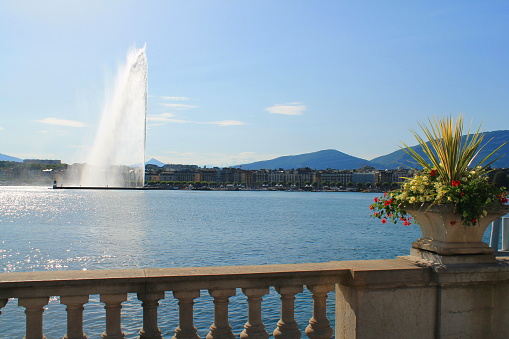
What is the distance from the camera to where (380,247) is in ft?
124

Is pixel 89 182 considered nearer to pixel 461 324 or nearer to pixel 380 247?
pixel 380 247

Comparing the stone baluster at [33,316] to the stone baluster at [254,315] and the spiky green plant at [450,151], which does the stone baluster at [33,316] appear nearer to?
the stone baluster at [254,315]

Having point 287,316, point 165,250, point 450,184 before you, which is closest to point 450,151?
point 450,184

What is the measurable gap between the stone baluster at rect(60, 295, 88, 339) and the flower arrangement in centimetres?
328

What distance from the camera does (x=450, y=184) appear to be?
5.39 m

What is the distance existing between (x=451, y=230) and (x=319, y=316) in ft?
5.42

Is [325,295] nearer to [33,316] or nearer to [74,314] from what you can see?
[74,314]

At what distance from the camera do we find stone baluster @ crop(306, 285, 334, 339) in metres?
5.23

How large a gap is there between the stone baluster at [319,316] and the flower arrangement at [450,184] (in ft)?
3.89

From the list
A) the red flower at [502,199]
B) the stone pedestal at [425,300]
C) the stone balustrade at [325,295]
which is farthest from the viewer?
the red flower at [502,199]

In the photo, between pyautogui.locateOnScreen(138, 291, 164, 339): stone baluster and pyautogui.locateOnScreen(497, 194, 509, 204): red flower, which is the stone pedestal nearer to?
pyautogui.locateOnScreen(497, 194, 509, 204): red flower

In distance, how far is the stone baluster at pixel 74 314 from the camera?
177 inches

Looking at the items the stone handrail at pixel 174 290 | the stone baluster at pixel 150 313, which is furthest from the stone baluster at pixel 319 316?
the stone baluster at pixel 150 313

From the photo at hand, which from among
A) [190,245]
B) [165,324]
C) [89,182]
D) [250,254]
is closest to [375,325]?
[165,324]
